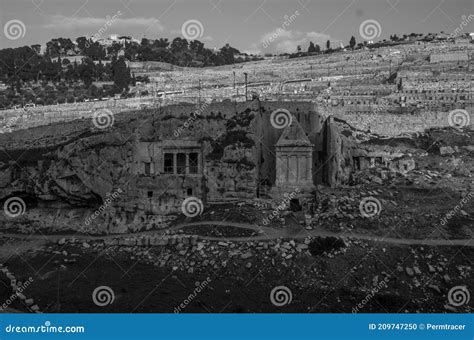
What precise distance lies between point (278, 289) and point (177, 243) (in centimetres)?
556

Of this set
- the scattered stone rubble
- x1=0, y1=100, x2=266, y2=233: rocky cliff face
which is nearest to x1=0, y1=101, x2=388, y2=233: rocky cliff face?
x1=0, y1=100, x2=266, y2=233: rocky cliff face

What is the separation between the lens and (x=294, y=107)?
31.4m

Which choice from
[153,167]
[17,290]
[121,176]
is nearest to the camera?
[17,290]

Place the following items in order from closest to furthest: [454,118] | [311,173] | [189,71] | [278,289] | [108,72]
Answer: [278,289] < [311,173] < [454,118] < [108,72] < [189,71]

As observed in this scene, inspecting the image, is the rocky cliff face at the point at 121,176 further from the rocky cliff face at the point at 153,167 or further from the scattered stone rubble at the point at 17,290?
the scattered stone rubble at the point at 17,290

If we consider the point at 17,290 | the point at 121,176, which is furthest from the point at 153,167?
the point at 17,290

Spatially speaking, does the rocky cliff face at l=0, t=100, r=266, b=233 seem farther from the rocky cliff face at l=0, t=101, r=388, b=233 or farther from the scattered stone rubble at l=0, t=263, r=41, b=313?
the scattered stone rubble at l=0, t=263, r=41, b=313

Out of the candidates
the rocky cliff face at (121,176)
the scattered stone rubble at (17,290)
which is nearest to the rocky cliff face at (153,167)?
the rocky cliff face at (121,176)

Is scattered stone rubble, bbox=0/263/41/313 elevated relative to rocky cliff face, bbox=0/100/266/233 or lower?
lower

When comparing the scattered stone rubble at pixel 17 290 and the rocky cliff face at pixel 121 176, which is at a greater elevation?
the rocky cliff face at pixel 121 176

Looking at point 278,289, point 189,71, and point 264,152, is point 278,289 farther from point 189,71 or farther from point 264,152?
point 189,71

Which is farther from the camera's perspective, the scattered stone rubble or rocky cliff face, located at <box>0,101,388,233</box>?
rocky cliff face, located at <box>0,101,388,233</box>

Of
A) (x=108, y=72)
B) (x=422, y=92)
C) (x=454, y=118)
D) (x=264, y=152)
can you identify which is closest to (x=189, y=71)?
(x=108, y=72)

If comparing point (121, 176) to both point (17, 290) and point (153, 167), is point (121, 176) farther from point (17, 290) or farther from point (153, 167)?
point (17, 290)
